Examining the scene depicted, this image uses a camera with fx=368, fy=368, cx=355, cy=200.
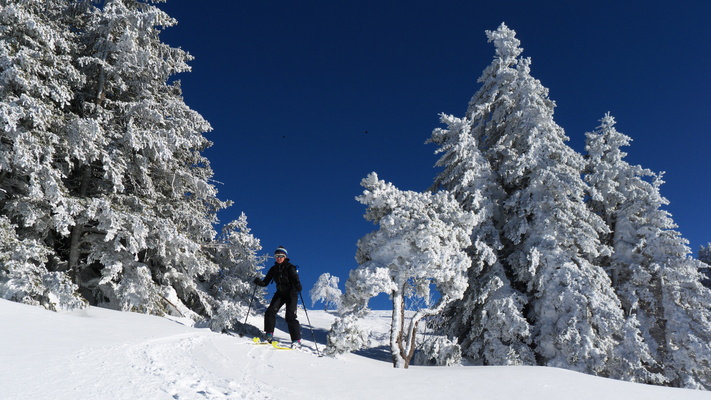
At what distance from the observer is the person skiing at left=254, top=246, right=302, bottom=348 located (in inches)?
302

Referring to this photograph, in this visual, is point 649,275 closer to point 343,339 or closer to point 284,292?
point 343,339

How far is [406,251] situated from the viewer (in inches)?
388

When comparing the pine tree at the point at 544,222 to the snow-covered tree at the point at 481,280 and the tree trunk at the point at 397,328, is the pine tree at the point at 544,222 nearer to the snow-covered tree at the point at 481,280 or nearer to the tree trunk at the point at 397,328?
the snow-covered tree at the point at 481,280

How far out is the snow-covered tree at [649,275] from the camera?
1352 centimetres

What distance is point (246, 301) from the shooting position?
1706 centimetres

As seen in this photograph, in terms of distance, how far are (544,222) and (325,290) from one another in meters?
31.9

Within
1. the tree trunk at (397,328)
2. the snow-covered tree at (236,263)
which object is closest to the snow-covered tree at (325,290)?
the snow-covered tree at (236,263)

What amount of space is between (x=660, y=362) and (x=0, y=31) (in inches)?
936

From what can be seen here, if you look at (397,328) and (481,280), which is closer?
(397,328)

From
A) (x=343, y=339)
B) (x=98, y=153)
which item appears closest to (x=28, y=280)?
(x=98, y=153)

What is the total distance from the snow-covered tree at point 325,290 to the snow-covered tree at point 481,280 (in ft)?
90.5

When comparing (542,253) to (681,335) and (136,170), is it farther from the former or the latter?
(136,170)

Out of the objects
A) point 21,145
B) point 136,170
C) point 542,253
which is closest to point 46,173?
point 21,145

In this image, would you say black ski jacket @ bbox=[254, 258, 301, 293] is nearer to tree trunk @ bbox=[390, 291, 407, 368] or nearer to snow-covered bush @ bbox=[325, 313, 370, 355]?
snow-covered bush @ bbox=[325, 313, 370, 355]
